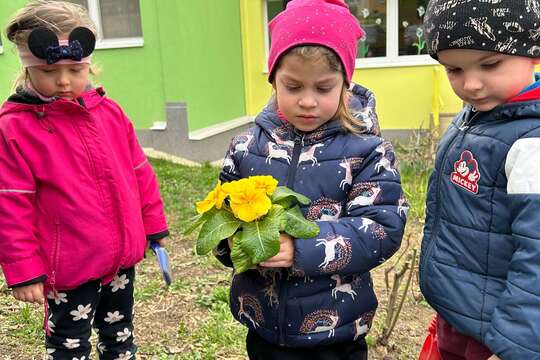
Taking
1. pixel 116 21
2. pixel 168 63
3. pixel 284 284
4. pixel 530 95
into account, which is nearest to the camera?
pixel 530 95

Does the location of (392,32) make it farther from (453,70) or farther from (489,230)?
(489,230)

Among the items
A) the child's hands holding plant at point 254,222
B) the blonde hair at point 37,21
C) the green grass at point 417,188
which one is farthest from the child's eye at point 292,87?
the green grass at point 417,188

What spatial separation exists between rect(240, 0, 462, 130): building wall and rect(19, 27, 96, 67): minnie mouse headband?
22.3ft

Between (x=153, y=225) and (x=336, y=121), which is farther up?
(x=336, y=121)

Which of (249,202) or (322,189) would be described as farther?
(322,189)

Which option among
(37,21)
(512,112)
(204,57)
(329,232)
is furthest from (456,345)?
(204,57)

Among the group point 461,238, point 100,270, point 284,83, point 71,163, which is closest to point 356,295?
point 461,238

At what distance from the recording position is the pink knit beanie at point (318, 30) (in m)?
1.66

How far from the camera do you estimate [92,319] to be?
7.67 feet

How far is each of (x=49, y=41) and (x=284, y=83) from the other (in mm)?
1006

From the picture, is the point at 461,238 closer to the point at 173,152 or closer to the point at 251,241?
the point at 251,241

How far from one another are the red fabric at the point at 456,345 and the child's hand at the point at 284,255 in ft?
1.83

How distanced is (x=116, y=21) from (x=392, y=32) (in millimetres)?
4318

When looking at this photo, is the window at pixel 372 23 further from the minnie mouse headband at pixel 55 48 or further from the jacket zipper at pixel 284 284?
the jacket zipper at pixel 284 284
